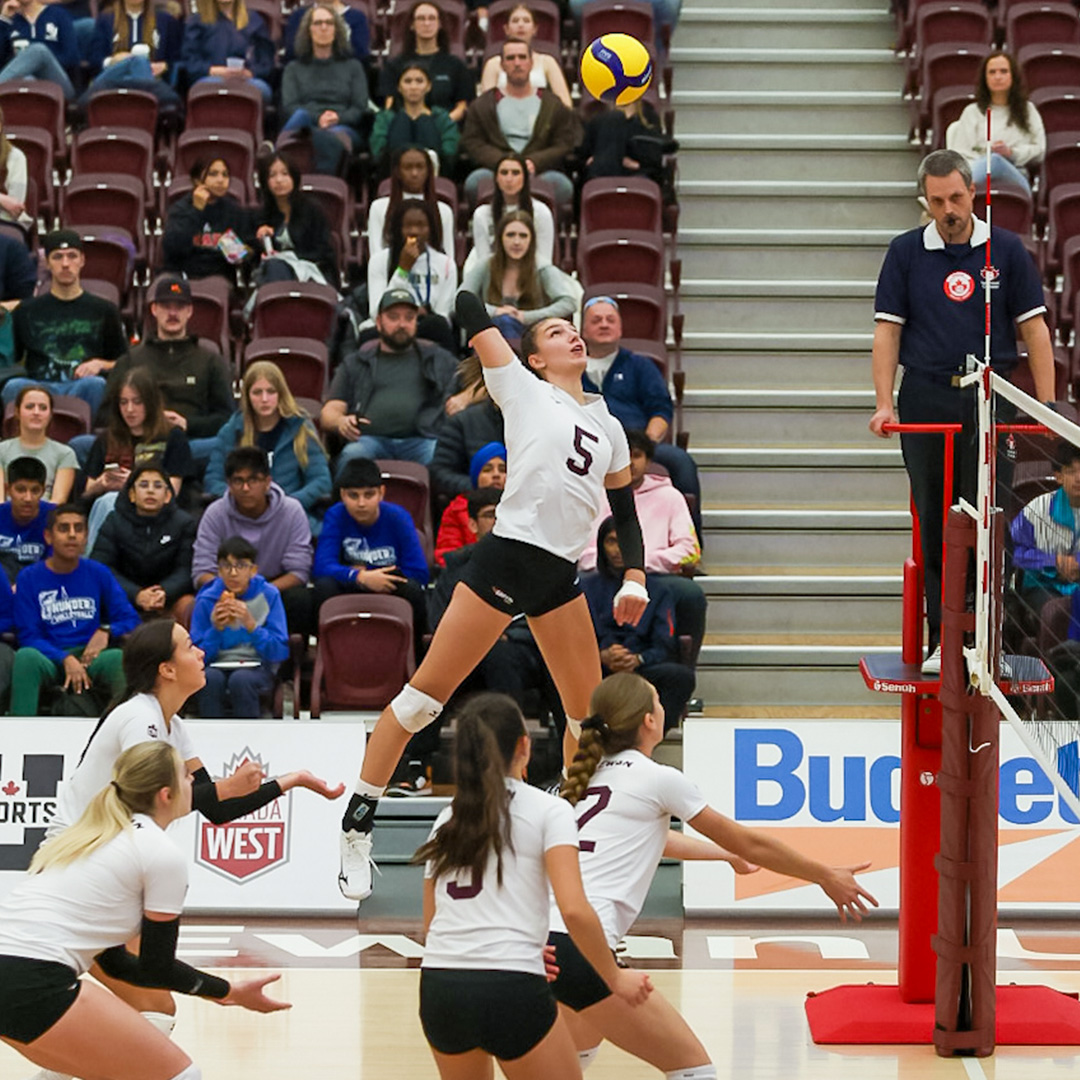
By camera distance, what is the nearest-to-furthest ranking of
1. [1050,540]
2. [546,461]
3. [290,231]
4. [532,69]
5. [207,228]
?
[546,461] < [1050,540] < [290,231] < [207,228] < [532,69]

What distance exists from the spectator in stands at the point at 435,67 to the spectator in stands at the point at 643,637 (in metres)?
4.41

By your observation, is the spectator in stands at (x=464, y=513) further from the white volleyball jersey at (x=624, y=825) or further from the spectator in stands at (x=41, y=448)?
the white volleyball jersey at (x=624, y=825)

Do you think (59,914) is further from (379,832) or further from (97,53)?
(97,53)

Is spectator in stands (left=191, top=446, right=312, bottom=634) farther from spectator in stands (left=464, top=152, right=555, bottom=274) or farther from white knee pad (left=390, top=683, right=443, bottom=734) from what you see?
white knee pad (left=390, top=683, right=443, bottom=734)

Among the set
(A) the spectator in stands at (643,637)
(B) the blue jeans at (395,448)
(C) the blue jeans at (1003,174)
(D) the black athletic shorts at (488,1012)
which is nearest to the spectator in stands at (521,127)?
(B) the blue jeans at (395,448)

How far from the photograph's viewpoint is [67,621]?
9445 millimetres

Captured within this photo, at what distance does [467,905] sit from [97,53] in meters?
10.2

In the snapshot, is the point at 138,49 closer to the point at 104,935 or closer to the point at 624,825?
the point at 624,825

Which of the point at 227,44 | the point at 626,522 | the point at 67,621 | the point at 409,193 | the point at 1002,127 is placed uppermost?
the point at 227,44

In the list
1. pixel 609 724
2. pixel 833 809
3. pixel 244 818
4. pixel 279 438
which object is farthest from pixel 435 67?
pixel 609 724

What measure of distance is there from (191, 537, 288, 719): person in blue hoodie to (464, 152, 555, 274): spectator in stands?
2.77 meters

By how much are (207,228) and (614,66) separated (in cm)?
381

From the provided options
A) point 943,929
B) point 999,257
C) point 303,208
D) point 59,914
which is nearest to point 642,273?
point 303,208

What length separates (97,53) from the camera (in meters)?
13.7
